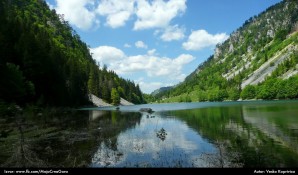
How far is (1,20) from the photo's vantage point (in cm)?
7738

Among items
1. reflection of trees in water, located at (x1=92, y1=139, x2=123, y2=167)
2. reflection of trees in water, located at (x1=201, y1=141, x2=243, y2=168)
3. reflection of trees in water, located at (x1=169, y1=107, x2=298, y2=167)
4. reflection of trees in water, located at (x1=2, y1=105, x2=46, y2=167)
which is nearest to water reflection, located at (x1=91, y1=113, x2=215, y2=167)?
reflection of trees in water, located at (x1=92, y1=139, x2=123, y2=167)

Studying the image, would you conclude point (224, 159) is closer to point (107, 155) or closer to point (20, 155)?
point (107, 155)

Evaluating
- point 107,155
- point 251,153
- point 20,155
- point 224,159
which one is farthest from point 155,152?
point 20,155

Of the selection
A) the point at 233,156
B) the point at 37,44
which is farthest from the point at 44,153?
the point at 37,44

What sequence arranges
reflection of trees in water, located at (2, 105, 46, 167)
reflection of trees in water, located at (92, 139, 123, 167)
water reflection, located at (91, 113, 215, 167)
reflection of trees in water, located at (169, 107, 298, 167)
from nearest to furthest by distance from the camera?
1. reflection of trees in water, located at (2, 105, 46, 167)
2. reflection of trees in water, located at (169, 107, 298, 167)
3. water reflection, located at (91, 113, 215, 167)
4. reflection of trees in water, located at (92, 139, 123, 167)

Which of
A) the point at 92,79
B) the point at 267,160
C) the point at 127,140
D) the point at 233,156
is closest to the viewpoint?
the point at 267,160

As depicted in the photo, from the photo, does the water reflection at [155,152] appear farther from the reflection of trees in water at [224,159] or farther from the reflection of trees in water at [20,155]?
the reflection of trees in water at [20,155]

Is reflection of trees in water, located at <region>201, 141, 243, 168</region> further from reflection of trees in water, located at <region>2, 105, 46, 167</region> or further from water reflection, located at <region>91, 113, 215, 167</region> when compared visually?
reflection of trees in water, located at <region>2, 105, 46, 167</region>

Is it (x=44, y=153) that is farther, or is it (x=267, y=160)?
(x=44, y=153)

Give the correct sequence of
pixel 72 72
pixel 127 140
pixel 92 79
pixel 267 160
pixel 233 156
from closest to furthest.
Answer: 1. pixel 267 160
2. pixel 233 156
3. pixel 127 140
4. pixel 72 72
5. pixel 92 79

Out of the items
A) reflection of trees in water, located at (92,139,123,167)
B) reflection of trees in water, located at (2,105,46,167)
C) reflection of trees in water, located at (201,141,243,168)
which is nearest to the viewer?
reflection of trees in water, located at (2,105,46,167)

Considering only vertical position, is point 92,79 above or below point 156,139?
above

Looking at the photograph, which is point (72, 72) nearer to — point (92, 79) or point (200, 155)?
point (92, 79)

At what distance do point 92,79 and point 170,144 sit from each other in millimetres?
157745
